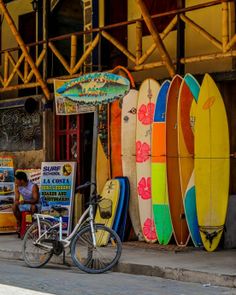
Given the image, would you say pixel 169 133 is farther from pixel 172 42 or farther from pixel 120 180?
pixel 172 42

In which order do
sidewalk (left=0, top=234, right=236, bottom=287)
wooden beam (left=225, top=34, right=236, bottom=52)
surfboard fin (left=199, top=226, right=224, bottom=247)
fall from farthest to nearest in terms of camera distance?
surfboard fin (left=199, top=226, right=224, bottom=247)
wooden beam (left=225, top=34, right=236, bottom=52)
sidewalk (left=0, top=234, right=236, bottom=287)

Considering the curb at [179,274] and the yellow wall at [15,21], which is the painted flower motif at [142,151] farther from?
the yellow wall at [15,21]

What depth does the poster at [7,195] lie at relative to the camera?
14.0 metres

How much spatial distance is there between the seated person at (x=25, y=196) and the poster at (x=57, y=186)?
19 centimetres

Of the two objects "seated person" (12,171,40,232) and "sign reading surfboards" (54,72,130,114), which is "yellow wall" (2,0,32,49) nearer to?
"seated person" (12,171,40,232)

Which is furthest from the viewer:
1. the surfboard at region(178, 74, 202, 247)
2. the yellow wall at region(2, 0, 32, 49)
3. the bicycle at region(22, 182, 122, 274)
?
the yellow wall at region(2, 0, 32, 49)

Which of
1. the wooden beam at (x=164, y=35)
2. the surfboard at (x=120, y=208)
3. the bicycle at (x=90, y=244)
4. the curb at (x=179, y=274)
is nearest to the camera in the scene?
the curb at (x=179, y=274)

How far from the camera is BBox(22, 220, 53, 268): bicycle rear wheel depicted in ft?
32.9

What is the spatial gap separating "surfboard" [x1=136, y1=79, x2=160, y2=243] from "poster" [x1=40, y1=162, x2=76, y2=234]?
1944mm

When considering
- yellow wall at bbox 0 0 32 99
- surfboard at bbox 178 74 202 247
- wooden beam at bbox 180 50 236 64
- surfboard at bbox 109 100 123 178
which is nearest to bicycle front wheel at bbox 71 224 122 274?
surfboard at bbox 178 74 202 247

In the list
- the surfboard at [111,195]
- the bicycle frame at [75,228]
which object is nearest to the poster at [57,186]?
the surfboard at [111,195]

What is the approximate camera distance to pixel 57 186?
43.5 feet

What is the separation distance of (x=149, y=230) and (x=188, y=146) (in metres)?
1.62

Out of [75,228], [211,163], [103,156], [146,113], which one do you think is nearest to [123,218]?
[103,156]
